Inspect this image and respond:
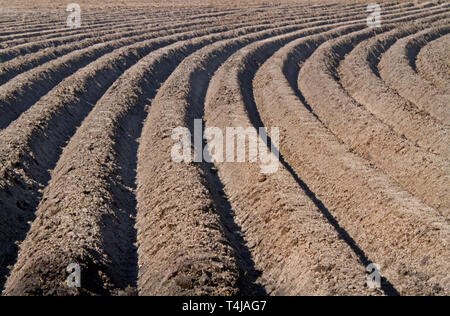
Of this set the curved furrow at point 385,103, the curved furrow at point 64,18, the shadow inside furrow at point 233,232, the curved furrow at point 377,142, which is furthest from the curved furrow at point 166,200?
the curved furrow at point 64,18

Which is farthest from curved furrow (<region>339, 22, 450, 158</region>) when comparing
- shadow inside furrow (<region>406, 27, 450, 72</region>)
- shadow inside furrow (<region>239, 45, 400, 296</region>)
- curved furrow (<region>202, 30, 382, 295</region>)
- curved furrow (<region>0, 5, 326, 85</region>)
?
curved furrow (<region>0, 5, 326, 85</region>)

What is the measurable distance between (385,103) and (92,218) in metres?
14.2

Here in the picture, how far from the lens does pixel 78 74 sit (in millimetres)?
21969

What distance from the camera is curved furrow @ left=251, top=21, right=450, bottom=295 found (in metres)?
9.91

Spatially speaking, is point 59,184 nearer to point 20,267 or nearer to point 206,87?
point 20,267

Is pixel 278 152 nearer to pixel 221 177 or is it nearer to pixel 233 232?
pixel 221 177

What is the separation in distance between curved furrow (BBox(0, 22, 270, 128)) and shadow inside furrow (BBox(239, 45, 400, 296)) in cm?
972

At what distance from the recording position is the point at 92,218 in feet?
34.2

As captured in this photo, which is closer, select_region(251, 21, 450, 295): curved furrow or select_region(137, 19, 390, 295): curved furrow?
select_region(137, 19, 390, 295): curved furrow

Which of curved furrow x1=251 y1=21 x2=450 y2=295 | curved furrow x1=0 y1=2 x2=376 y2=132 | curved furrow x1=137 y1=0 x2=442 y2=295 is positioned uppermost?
curved furrow x1=0 y1=2 x2=376 y2=132

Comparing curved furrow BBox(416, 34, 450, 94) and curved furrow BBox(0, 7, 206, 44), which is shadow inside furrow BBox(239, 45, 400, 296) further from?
curved furrow BBox(0, 7, 206, 44)

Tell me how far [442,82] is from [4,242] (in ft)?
71.3

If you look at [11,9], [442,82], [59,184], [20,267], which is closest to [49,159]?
[59,184]

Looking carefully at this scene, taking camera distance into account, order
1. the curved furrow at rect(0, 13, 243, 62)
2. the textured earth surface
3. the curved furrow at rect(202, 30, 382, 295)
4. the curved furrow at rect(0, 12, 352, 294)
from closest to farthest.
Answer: the curved furrow at rect(202, 30, 382, 295) < the textured earth surface < the curved furrow at rect(0, 12, 352, 294) < the curved furrow at rect(0, 13, 243, 62)
